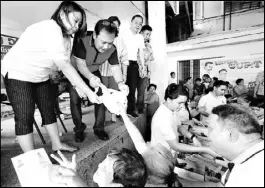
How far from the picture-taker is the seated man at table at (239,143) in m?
0.58

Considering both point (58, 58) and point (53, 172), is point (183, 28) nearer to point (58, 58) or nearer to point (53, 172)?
point (58, 58)

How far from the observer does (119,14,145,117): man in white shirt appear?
1.96 m

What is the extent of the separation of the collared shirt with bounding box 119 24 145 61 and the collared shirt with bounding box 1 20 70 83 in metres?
1.17

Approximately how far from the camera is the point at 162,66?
10.2ft

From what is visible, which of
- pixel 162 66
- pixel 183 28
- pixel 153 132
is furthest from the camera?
pixel 183 28

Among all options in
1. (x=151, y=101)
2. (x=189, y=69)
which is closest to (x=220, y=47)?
(x=189, y=69)

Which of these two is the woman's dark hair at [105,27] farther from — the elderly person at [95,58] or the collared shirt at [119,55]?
the collared shirt at [119,55]

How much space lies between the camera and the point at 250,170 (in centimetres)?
58

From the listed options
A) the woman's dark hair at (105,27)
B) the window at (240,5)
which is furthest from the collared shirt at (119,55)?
the window at (240,5)

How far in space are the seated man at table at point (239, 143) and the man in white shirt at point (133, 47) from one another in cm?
136

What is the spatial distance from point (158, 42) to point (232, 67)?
2428 millimetres

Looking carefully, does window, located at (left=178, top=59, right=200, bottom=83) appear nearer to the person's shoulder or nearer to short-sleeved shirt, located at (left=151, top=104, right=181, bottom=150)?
short-sleeved shirt, located at (left=151, top=104, right=181, bottom=150)

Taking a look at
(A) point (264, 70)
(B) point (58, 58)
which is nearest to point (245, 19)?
(A) point (264, 70)

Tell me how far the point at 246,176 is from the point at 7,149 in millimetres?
1432
